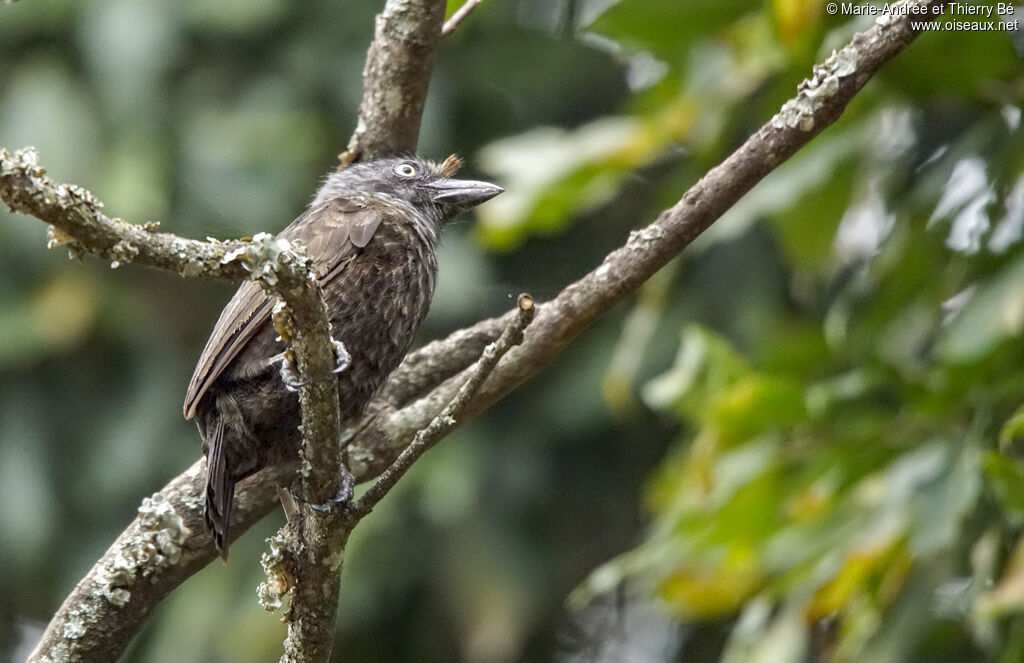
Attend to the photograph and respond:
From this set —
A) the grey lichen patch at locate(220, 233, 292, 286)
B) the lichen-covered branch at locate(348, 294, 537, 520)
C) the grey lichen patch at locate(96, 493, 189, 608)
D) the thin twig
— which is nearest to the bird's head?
the thin twig

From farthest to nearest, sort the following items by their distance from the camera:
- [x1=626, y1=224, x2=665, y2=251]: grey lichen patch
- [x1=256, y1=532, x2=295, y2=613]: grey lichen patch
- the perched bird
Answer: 1. the perched bird
2. [x1=626, y1=224, x2=665, y2=251]: grey lichen patch
3. [x1=256, y1=532, x2=295, y2=613]: grey lichen patch

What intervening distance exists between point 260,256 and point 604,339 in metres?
3.71

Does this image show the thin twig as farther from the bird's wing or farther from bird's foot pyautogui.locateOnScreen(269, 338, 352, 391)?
bird's foot pyautogui.locateOnScreen(269, 338, 352, 391)

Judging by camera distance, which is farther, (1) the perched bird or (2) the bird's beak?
(2) the bird's beak

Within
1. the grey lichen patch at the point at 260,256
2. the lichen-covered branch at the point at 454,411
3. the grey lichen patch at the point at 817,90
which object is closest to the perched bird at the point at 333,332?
the lichen-covered branch at the point at 454,411

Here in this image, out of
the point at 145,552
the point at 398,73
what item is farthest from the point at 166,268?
the point at 398,73

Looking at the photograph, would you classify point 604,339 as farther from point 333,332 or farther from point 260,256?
point 260,256

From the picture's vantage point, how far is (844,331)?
358 centimetres

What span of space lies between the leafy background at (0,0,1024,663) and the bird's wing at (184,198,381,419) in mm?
320

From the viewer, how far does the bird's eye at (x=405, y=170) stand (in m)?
3.61

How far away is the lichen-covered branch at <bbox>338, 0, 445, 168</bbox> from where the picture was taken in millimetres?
2971

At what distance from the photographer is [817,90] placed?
235 cm

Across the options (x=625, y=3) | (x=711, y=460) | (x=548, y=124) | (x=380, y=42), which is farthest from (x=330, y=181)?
(x=548, y=124)

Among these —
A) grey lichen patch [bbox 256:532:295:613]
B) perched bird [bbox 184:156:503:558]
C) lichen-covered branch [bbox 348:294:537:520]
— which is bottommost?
lichen-covered branch [bbox 348:294:537:520]
